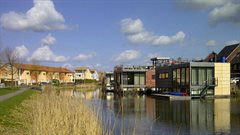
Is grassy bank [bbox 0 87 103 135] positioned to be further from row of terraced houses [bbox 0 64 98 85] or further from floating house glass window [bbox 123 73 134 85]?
row of terraced houses [bbox 0 64 98 85]

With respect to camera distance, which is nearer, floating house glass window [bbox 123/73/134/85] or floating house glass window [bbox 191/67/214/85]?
floating house glass window [bbox 191/67/214/85]

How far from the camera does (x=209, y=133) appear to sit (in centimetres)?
1292

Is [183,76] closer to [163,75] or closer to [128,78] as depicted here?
[163,75]

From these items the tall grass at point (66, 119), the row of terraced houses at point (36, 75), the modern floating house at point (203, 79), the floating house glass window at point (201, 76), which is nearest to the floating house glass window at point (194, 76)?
the modern floating house at point (203, 79)

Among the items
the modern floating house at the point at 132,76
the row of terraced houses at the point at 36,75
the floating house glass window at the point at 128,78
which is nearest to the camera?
the modern floating house at the point at 132,76

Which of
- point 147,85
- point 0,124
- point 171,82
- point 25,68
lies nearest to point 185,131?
point 0,124

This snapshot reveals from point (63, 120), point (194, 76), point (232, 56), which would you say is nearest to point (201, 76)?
point (194, 76)

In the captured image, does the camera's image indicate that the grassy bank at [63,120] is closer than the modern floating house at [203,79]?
Yes

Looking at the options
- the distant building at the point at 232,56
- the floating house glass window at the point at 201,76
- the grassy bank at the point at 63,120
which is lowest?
the grassy bank at the point at 63,120

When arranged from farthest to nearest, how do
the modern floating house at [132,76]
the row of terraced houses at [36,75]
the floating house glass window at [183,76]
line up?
the row of terraced houses at [36,75], the modern floating house at [132,76], the floating house glass window at [183,76]

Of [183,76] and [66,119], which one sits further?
[183,76]

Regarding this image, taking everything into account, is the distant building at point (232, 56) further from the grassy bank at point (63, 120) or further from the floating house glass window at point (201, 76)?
the grassy bank at point (63, 120)

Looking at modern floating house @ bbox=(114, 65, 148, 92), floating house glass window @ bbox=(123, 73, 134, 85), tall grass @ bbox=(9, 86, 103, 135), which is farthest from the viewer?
floating house glass window @ bbox=(123, 73, 134, 85)

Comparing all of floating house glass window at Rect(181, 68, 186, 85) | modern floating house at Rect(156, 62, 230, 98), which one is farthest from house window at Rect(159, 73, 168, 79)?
floating house glass window at Rect(181, 68, 186, 85)
